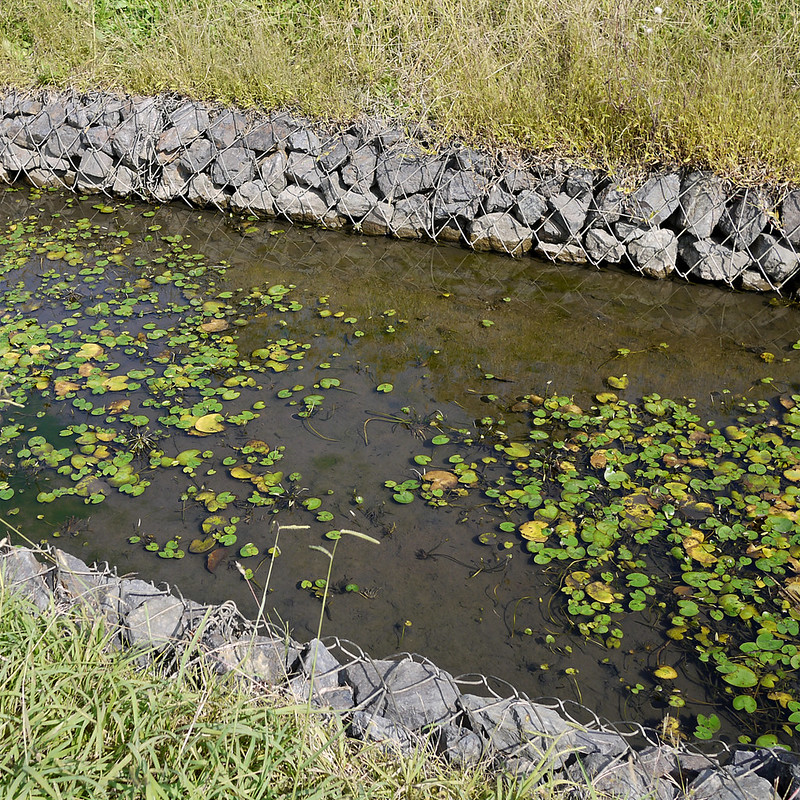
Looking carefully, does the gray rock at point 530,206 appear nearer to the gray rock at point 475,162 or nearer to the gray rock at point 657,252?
the gray rock at point 475,162

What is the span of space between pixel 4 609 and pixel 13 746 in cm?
50

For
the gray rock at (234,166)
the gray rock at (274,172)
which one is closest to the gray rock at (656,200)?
the gray rock at (274,172)

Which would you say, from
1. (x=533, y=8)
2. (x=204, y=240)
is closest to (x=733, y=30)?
(x=533, y=8)

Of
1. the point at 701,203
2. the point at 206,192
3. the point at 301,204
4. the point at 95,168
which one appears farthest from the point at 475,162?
the point at 95,168

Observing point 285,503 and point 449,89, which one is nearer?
point 285,503

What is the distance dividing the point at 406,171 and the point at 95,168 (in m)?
2.99

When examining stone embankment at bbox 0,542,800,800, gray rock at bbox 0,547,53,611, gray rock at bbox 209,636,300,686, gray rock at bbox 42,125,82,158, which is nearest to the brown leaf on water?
stone embankment at bbox 0,542,800,800

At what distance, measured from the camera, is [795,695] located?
2.64 metres

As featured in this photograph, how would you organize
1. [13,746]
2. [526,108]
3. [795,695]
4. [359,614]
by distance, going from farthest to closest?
[526,108] < [359,614] < [795,695] < [13,746]

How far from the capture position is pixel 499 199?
5.66 m

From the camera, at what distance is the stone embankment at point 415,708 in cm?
205

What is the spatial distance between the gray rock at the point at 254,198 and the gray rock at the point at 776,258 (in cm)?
375

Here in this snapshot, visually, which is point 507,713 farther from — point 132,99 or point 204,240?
point 132,99

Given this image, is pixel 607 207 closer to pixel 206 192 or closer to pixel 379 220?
pixel 379 220
